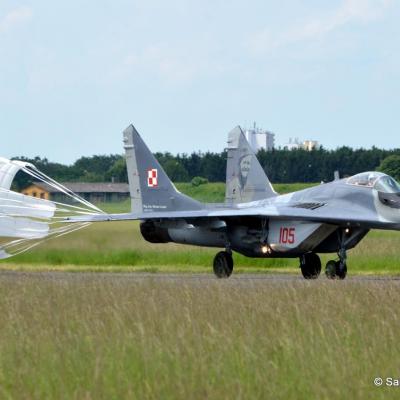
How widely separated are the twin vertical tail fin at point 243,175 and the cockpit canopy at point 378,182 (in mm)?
4151

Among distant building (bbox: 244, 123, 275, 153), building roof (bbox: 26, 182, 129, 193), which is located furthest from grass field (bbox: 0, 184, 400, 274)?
distant building (bbox: 244, 123, 275, 153)

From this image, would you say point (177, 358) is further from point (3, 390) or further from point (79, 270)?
point (79, 270)

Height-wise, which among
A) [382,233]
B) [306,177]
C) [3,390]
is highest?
[306,177]

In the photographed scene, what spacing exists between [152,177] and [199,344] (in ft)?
48.0

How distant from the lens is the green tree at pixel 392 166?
54.8 meters

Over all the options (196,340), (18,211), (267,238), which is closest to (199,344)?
(196,340)

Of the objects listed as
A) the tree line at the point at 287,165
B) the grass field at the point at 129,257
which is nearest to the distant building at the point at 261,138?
the tree line at the point at 287,165

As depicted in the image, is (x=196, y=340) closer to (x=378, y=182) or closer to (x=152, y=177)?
(x=378, y=182)

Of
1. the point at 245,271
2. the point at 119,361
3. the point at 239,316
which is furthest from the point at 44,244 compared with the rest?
the point at 119,361

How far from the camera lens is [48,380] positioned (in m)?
8.14

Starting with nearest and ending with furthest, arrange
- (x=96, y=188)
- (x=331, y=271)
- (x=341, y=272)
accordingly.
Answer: (x=341, y=272)
(x=331, y=271)
(x=96, y=188)

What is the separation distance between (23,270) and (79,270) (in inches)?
48.6

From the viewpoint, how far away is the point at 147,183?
23.9m

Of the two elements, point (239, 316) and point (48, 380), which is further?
point (239, 316)
